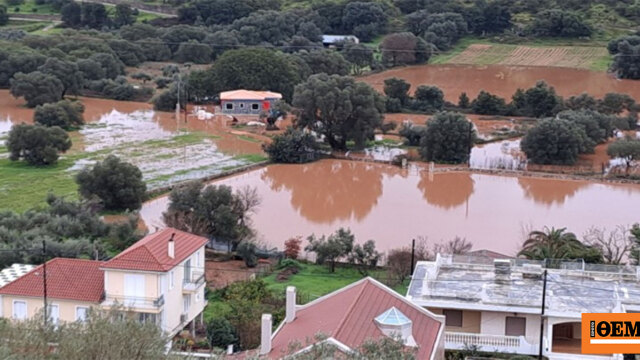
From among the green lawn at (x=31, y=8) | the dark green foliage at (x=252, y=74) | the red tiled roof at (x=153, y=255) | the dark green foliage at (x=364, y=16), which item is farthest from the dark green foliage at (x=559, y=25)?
the red tiled roof at (x=153, y=255)

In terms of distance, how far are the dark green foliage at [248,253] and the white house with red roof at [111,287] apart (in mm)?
5343

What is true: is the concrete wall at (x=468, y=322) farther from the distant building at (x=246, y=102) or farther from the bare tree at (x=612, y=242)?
the distant building at (x=246, y=102)

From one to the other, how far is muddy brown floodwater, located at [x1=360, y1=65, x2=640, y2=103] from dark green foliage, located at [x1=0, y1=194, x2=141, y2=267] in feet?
97.6

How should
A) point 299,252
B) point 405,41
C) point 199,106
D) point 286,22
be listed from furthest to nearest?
point 286,22 < point 405,41 < point 199,106 < point 299,252

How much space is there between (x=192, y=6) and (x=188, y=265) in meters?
57.5

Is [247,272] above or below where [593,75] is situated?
below

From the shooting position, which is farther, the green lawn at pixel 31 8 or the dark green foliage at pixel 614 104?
the green lawn at pixel 31 8

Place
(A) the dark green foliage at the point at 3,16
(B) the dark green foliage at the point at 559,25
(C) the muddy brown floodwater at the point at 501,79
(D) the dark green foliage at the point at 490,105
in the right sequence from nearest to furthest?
(D) the dark green foliage at the point at 490,105 → (C) the muddy brown floodwater at the point at 501,79 → (B) the dark green foliage at the point at 559,25 → (A) the dark green foliage at the point at 3,16

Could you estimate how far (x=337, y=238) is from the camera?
23.9 meters

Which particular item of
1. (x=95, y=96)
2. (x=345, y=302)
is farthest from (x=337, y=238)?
(x=95, y=96)

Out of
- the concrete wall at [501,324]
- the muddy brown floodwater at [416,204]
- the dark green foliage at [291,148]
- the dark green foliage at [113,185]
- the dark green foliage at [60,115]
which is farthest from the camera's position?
the dark green foliage at [60,115]

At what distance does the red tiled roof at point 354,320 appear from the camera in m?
13.5

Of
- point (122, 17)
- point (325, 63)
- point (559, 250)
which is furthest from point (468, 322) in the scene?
point (122, 17)

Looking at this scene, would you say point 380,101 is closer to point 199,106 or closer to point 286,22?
point 199,106
